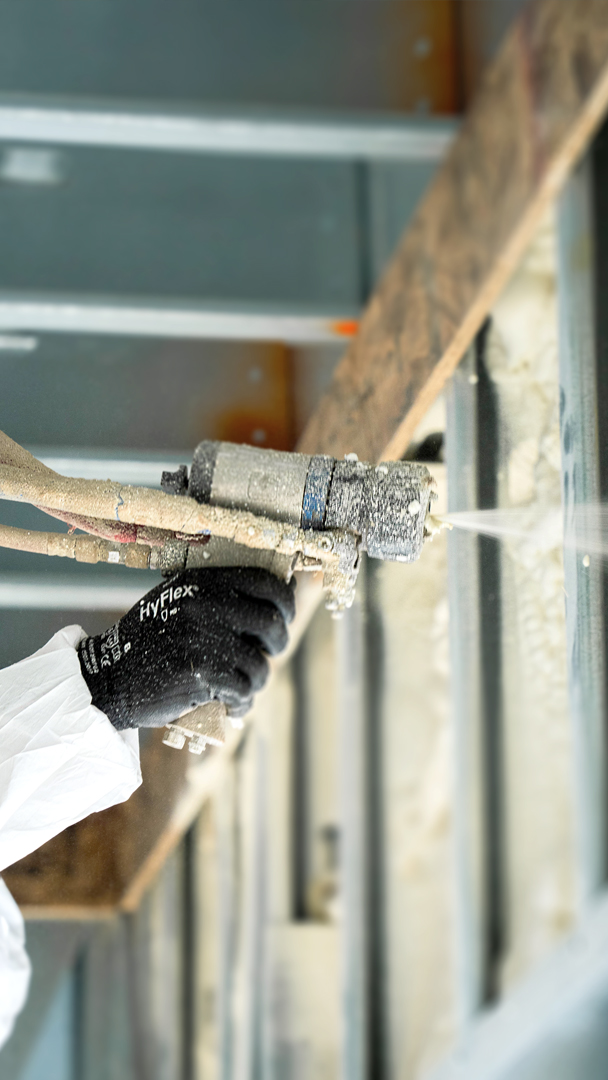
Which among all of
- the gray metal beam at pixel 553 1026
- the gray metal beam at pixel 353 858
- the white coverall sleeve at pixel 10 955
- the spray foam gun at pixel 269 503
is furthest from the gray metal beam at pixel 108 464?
the gray metal beam at pixel 553 1026

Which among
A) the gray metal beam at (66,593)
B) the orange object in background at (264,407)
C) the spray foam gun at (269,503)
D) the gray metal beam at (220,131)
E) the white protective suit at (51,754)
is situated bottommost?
the white protective suit at (51,754)

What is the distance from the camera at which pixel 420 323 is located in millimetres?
1079

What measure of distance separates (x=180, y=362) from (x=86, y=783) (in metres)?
0.68

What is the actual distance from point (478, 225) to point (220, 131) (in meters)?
0.60

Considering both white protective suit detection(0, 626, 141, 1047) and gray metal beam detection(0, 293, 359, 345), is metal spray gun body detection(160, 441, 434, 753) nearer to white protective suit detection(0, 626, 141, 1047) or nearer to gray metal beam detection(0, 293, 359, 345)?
white protective suit detection(0, 626, 141, 1047)

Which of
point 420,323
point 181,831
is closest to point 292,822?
point 181,831

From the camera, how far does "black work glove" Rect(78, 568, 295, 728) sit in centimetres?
69

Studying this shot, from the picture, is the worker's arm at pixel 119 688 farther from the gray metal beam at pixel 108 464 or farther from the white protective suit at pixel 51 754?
the gray metal beam at pixel 108 464

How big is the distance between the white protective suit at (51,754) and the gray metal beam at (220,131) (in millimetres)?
1000

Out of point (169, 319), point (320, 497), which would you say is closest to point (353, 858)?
point (169, 319)

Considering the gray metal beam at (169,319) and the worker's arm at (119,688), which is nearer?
the worker's arm at (119,688)

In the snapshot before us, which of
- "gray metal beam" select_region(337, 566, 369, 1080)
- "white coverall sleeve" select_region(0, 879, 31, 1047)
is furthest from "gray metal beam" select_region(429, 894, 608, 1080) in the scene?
"white coverall sleeve" select_region(0, 879, 31, 1047)

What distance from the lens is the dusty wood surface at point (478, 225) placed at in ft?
3.13

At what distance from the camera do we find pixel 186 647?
695 mm
